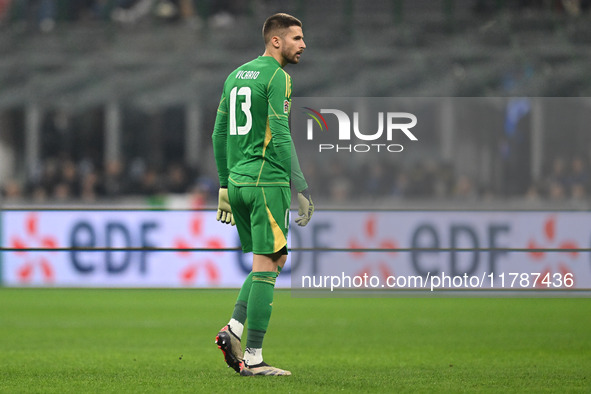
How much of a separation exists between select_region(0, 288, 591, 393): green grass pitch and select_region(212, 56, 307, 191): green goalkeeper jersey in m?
0.92

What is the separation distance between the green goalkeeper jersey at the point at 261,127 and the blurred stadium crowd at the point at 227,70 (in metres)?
7.43

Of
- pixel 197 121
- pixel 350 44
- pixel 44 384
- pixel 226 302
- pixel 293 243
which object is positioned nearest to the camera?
pixel 44 384

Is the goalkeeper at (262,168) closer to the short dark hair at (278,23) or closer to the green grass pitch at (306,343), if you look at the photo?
the short dark hair at (278,23)

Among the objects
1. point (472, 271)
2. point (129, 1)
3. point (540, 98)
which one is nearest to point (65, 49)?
point (129, 1)

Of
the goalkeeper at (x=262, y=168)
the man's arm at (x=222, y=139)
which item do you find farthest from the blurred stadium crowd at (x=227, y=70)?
the goalkeeper at (x=262, y=168)

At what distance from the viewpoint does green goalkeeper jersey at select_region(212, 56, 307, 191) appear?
484cm

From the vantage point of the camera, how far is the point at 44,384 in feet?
15.9

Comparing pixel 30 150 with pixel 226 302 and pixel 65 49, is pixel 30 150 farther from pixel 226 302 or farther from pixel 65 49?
pixel 226 302

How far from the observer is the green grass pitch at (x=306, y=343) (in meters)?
4.91

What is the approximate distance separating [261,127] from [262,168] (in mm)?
187

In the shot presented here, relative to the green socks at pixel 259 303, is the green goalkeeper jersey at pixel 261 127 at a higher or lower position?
higher

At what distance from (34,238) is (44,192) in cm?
314

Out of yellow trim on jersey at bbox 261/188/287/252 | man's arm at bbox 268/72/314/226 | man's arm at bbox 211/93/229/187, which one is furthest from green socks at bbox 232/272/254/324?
man's arm at bbox 268/72/314/226

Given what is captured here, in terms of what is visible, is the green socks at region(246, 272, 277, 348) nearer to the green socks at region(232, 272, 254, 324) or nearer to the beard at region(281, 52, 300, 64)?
the green socks at region(232, 272, 254, 324)
